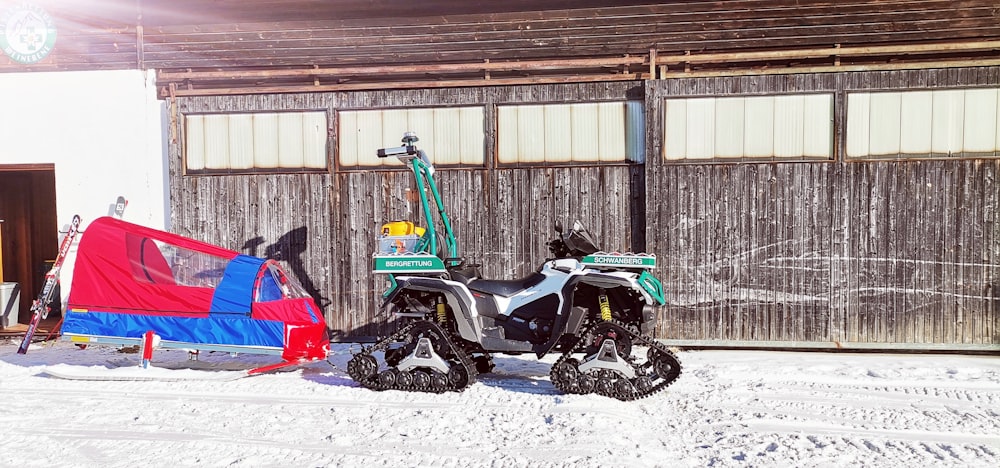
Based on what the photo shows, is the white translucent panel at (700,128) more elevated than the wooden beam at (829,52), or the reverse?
the wooden beam at (829,52)

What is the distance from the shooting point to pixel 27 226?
39.7 ft

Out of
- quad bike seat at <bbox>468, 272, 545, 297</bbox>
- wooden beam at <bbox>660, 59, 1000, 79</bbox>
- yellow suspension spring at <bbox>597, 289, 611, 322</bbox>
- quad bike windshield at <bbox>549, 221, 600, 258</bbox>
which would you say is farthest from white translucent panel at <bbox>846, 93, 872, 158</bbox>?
quad bike seat at <bbox>468, 272, 545, 297</bbox>

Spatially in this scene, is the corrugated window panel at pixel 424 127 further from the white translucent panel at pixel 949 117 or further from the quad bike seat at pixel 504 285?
the white translucent panel at pixel 949 117

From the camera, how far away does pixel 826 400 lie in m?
5.96

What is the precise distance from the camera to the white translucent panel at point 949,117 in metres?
8.21

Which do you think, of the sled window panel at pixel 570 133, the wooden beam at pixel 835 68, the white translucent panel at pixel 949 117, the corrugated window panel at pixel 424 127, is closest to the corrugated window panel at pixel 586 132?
the sled window panel at pixel 570 133

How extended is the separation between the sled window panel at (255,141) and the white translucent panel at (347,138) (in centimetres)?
20

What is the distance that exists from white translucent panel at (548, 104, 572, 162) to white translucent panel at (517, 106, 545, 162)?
0.17 ft

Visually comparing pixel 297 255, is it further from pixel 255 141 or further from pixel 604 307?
pixel 604 307

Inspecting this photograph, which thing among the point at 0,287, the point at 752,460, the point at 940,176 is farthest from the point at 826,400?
the point at 0,287

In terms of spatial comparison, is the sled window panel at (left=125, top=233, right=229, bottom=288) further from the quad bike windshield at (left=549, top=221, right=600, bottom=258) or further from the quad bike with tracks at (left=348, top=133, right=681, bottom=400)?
the quad bike windshield at (left=549, top=221, right=600, bottom=258)

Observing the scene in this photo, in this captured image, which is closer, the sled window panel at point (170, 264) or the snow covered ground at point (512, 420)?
the snow covered ground at point (512, 420)

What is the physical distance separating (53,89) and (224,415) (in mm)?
6392

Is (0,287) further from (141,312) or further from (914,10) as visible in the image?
(914,10)
